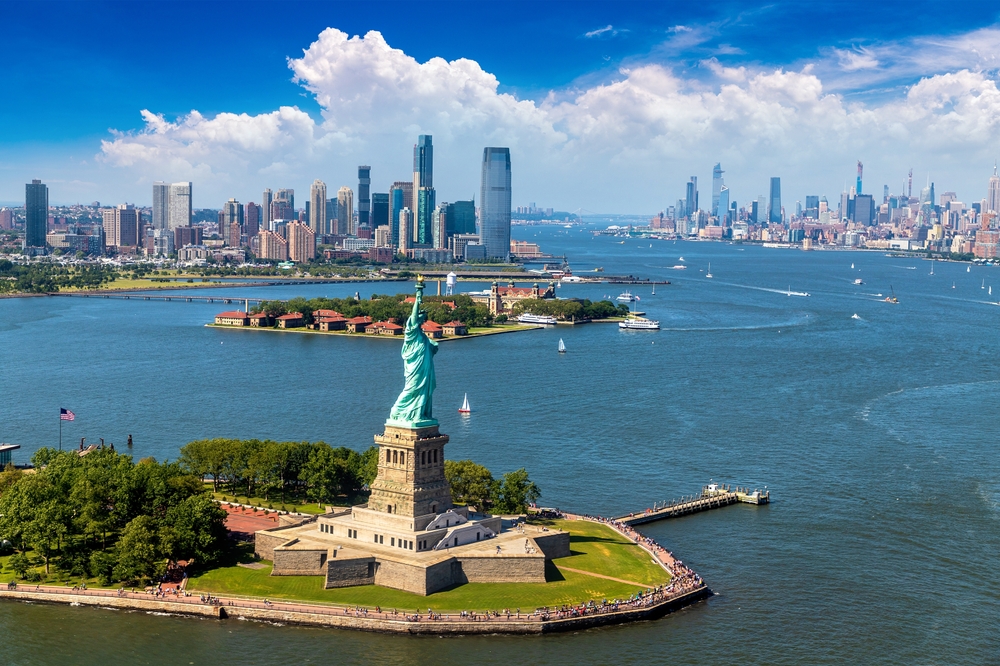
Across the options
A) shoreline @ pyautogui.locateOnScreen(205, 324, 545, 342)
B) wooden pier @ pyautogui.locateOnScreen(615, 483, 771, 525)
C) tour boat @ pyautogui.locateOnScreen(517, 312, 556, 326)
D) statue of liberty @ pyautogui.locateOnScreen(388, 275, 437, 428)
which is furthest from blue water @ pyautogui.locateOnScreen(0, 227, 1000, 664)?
statue of liberty @ pyautogui.locateOnScreen(388, 275, 437, 428)

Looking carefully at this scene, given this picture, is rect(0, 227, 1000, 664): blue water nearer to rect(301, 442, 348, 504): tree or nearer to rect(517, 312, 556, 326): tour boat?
rect(517, 312, 556, 326): tour boat

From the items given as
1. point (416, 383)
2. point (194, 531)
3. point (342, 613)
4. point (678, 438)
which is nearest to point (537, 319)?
point (678, 438)

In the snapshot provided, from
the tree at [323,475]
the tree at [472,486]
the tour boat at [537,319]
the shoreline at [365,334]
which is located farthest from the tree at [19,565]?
the tour boat at [537,319]

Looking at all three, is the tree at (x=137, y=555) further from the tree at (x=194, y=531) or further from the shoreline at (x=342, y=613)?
the shoreline at (x=342, y=613)

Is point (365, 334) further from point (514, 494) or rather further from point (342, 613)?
point (342, 613)

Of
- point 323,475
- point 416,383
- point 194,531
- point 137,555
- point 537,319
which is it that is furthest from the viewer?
point 537,319
